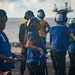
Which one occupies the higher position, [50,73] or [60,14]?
[60,14]

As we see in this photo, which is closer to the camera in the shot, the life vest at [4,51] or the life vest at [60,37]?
the life vest at [4,51]

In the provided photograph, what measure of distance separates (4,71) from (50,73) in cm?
579

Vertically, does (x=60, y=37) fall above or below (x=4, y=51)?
below

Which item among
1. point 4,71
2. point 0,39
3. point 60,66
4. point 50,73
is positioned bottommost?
point 50,73

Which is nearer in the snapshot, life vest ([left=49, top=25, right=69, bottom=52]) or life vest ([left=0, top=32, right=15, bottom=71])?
life vest ([left=0, top=32, right=15, bottom=71])

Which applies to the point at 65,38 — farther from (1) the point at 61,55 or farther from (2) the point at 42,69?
(2) the point at 42,69

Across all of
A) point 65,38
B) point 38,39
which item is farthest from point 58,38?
point 38,39

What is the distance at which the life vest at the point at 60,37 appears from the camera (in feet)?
25.9

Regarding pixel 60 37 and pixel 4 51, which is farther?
pixel 60 37

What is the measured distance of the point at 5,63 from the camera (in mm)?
5395

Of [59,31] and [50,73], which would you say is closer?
[59,31]

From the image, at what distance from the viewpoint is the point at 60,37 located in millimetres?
7949

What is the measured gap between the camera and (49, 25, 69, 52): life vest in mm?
7887

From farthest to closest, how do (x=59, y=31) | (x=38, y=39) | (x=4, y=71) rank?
(x=59, y=31)
(x=38, y=39)
(x=4, y=71)
